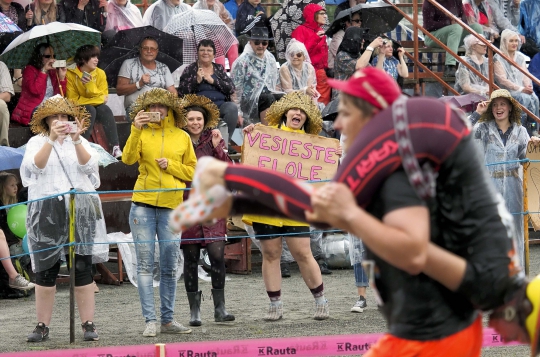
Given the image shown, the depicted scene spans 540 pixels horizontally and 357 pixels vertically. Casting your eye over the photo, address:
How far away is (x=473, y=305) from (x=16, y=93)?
931 centimetres

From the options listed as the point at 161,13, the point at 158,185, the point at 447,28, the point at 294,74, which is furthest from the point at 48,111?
the point at 447,28

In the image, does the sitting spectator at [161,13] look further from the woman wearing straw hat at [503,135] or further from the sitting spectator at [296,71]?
the woman wearing straw hat at [503,135]

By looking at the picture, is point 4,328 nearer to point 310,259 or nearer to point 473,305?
point 310,259

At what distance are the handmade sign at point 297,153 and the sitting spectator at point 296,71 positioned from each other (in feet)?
10.4

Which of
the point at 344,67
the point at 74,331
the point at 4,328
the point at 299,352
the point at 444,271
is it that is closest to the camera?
the point at 444,271

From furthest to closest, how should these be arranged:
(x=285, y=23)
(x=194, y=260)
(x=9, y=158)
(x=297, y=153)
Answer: (x=285, y=23)
(x=9, y=158)
(x=297, y=153)
(x=194, y=260)

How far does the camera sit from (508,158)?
31.0ft

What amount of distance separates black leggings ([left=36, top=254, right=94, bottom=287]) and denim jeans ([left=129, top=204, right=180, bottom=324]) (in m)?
0.42

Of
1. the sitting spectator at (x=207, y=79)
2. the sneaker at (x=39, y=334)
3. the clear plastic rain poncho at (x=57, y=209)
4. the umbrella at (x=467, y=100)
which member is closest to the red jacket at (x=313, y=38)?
the umbrella at (x=467, y=100)

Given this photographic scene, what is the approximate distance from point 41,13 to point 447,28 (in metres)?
5.87

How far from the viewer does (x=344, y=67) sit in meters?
12.1

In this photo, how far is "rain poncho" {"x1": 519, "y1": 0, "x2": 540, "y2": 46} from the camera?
49.7 ft

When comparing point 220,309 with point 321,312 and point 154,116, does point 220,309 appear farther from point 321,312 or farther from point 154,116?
point 154,116

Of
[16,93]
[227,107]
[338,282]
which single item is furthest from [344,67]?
[16,93]
